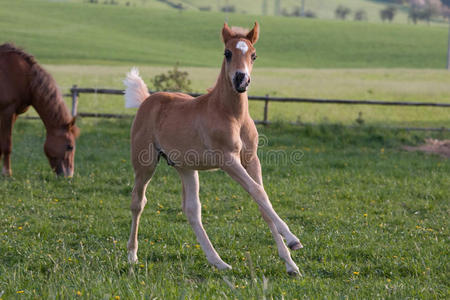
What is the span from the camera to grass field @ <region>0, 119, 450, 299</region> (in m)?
4.40

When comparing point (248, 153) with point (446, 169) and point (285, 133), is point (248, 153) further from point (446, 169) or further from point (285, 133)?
point (285, 133)

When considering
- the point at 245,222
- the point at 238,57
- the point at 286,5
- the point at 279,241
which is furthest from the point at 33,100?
the point at 286,5

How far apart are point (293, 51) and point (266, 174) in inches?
1937

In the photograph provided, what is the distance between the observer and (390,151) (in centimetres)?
1373

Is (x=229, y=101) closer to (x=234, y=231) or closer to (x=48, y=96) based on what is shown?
(x=234, y=231)

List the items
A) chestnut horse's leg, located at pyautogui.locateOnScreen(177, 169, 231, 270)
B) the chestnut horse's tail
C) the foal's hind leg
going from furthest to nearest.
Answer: the chestnut horse's tail → the foal's hind leg → chestnut horse's leg, located at pyautogui.locateOnScreen(177, 169, 231, 270)

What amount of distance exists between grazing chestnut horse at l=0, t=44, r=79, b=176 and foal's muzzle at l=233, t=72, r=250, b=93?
258 inches

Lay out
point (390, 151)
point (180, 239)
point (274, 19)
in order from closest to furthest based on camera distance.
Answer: point (180, 239) → point (390, 151) → point (274, 19)

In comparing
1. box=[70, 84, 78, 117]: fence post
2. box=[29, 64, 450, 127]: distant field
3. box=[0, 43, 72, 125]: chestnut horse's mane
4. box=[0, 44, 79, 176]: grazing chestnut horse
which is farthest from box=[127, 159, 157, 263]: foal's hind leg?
box=[29, 64, 450, 127]: distant field

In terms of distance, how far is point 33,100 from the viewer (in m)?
10.7

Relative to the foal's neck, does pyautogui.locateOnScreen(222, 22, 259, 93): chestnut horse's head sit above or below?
above

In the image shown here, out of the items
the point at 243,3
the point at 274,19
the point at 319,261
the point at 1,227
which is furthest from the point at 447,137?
the point at 243,3

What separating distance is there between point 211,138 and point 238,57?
0.83 metres

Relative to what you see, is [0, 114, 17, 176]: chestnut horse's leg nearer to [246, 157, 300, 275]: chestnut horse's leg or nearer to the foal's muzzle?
[246, 157, 300, 275]: chestnut horse's leg
